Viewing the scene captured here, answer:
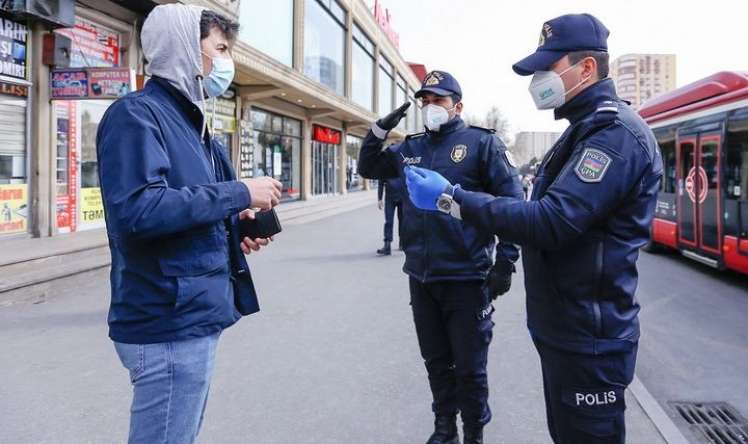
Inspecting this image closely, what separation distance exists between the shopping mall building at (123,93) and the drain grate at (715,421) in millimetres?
8113

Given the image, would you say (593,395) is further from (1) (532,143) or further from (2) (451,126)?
(1) (532,143)

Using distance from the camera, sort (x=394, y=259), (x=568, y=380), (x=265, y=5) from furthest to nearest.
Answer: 1. (x=265, y=5)
2. (x=394, y=259)
3. (x=568, y=380)

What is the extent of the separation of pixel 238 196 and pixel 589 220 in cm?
111

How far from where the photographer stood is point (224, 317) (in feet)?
5.85

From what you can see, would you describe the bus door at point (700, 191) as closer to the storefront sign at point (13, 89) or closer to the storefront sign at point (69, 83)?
the storefront sign at point (69, 83)

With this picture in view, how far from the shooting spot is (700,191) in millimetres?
8680

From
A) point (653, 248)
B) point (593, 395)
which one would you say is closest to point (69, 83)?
point (593, 395)

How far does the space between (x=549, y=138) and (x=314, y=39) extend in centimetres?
6156

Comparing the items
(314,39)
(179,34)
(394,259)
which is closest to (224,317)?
(179,34)

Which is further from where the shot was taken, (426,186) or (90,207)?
(90,207)

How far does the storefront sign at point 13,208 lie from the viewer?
827 centimetres

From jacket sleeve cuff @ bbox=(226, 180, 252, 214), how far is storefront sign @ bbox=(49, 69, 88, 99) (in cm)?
796

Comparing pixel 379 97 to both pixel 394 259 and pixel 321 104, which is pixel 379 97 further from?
pixel 394 259

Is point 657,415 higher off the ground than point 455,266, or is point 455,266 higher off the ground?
point 455,266
